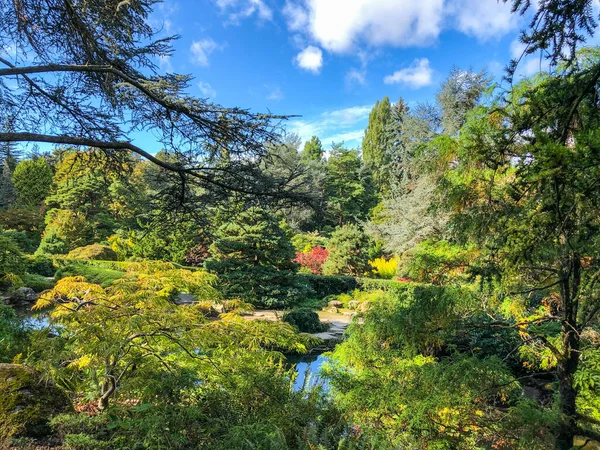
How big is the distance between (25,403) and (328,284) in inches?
494

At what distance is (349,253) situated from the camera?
53.0 ft

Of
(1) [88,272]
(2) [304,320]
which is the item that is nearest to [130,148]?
(2) [304,320]

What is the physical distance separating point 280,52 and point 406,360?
4592 mm

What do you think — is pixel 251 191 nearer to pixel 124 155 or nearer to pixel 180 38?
pixel 124 155

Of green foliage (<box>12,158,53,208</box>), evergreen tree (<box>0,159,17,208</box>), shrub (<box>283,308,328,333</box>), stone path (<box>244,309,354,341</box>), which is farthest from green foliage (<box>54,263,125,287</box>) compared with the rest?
evergreen tree (<box>0,159,17,208</box>)

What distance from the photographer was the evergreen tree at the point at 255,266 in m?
11.5

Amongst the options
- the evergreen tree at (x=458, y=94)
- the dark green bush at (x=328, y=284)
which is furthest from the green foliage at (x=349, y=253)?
the evergreen tree at (x=458, y=94)

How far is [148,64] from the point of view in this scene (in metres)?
Answer: 3.82

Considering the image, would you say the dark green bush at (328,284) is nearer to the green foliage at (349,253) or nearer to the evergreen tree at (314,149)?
the green foliage at (349,253)

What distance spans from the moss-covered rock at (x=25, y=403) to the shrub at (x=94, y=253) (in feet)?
45.6

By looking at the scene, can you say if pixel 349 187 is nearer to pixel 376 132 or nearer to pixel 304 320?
pixel 376 132

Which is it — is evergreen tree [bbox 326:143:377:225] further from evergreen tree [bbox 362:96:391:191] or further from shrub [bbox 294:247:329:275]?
evergreen tree [bbox 362:96:391:191]

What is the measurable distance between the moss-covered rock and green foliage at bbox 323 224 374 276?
13831 millimetres

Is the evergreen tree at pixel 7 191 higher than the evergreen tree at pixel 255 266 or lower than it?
higher
